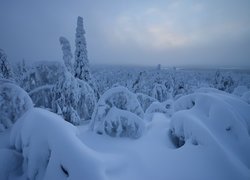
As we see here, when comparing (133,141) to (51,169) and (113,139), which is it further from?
(51,169)

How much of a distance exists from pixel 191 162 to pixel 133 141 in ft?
7.81

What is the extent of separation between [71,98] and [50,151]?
7.50 metres

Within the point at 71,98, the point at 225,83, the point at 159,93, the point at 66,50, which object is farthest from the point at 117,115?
the point at 225,83

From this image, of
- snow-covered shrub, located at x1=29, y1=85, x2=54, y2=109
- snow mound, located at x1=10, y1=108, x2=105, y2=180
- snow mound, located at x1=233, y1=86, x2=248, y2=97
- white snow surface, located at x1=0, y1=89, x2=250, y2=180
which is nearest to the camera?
snow mound, located at x1=10, y1=108, x2=105, y2=180

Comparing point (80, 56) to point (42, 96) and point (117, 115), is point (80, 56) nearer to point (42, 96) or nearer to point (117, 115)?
point (42, 96)

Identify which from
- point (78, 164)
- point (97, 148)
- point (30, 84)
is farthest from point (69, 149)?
point (30, 84)

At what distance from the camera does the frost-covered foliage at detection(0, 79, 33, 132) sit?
612 centimetres

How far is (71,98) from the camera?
1099 centimetres

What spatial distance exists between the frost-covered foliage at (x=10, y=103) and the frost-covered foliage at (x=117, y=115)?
284cm

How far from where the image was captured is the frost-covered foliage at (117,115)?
24.0 feet

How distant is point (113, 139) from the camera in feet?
22.8

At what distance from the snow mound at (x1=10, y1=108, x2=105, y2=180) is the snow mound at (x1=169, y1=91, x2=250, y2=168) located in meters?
3.67

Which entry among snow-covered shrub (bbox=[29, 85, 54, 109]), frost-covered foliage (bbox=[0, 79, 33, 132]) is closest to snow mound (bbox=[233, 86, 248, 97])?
snow-covered shrub (bbox=[29, 85, 54, 109])

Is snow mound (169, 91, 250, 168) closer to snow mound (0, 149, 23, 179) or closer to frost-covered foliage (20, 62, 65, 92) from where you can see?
snow mound (0, 149, 23, 179)
